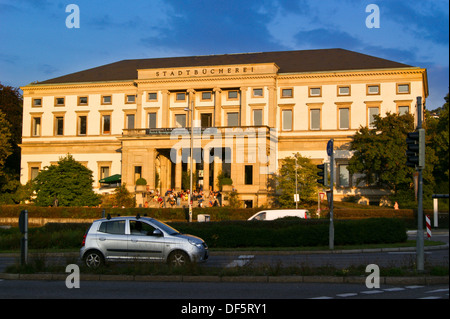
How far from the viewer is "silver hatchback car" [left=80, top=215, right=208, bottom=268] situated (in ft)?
61.2

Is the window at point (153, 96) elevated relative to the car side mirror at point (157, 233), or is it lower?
elevated

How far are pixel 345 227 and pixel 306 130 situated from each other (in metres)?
43.3

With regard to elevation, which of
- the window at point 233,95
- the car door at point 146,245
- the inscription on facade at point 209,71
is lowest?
the car door at point 146,245

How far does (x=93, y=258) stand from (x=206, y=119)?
5607 cm

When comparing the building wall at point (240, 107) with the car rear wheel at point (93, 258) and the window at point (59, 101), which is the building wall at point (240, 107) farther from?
the car rear wheel at point (93, 258)

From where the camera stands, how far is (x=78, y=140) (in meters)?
78.7

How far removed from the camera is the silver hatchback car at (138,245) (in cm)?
1864

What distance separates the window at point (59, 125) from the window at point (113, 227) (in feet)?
208

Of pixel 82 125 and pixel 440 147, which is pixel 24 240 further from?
pixel 82 125

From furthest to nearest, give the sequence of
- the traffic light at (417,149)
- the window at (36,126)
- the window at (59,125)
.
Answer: the window at (36,126), the window at (59,125), the traffic light at (417,149)

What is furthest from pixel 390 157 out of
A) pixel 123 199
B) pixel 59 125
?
pixel 59 125

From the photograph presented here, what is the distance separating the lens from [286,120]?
71938mm

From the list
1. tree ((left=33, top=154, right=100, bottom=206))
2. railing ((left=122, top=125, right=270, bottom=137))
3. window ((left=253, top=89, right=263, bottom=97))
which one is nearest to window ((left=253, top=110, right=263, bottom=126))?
window ((left=253, top=89, right=263, bottom=97))

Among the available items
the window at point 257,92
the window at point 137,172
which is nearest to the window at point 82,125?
the window at point 137,172
